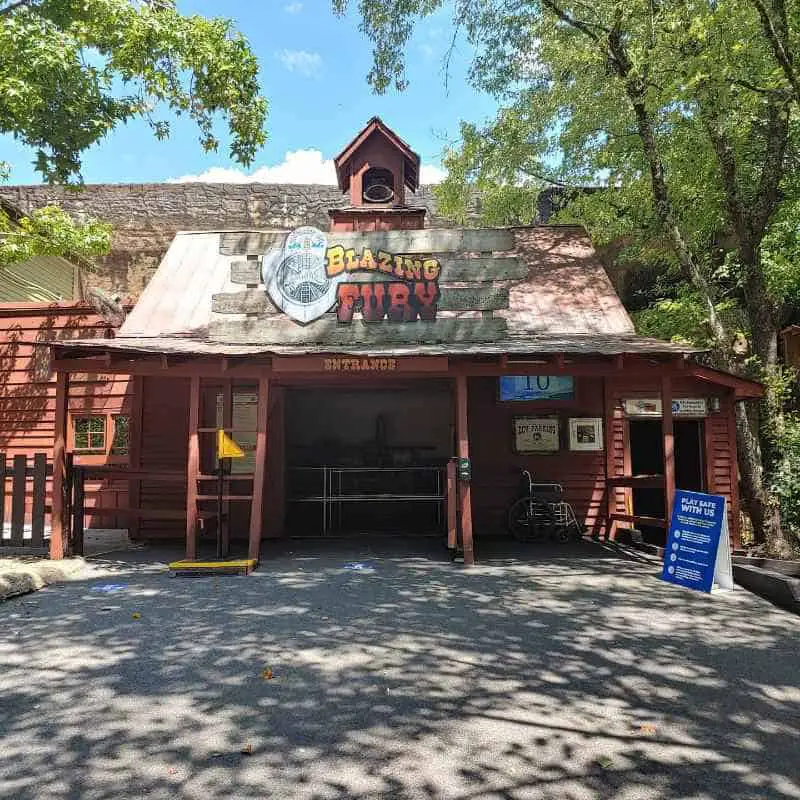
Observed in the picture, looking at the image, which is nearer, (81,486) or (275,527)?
(81,486)

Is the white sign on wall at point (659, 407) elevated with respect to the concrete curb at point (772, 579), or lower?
elevated

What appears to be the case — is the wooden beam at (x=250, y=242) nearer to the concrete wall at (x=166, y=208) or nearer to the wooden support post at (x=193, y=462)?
the wooden support post at (x=193, y=462)

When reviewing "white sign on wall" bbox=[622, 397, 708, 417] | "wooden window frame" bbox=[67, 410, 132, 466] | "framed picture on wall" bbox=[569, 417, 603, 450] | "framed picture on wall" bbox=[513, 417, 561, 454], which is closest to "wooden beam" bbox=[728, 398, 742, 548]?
"white sign on wall" bbox=[622, 397, 708, 417]

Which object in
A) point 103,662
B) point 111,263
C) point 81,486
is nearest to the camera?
point 103,662

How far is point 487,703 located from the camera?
3916 millimetres

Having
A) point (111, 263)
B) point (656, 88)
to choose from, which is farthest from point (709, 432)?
point (111, 263)

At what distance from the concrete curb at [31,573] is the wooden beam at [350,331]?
4.13 metres

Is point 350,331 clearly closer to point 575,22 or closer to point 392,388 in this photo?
point 392,388

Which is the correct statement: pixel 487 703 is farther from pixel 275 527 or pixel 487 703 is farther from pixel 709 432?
pixel 709 432

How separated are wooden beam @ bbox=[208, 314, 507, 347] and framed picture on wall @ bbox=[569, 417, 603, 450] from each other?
8.32 ft

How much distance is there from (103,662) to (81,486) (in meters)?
5.24

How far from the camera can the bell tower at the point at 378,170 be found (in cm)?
1423

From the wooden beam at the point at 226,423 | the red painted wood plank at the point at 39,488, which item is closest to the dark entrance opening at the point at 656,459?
the wooden beam at the point at 226,423

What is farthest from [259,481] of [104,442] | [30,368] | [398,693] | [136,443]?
[30,368]
